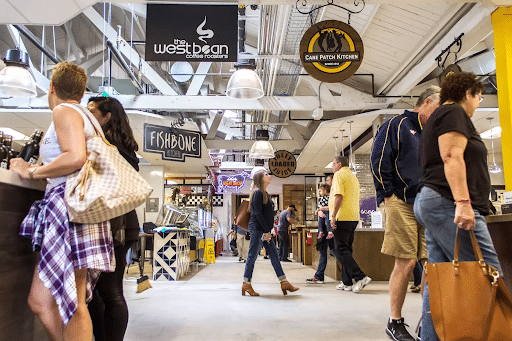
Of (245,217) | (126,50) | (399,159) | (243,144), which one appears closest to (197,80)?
(126,50)

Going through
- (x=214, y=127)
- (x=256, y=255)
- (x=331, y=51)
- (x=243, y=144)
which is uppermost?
(x=214, y=127)

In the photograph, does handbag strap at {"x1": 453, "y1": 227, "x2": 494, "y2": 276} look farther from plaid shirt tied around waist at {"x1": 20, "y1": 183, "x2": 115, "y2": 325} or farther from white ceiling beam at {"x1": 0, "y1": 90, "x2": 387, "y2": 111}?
white ceiling beam at {"x1": 0, "y1": 90, "x2": 387, "y2": 111}

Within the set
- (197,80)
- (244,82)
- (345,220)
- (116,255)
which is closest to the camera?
(116,255)

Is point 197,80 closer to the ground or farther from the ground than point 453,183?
farther from the ground

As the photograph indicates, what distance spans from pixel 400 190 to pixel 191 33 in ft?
8.54

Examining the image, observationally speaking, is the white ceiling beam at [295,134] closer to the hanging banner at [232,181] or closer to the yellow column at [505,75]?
the hanging banner at [232,181]

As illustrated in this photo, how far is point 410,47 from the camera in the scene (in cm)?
714

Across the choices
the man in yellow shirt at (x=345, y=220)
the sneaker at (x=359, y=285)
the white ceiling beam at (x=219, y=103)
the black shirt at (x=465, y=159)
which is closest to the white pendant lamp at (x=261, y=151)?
the white ceiling beam at (x=219, y=103)

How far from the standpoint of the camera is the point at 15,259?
1.89m

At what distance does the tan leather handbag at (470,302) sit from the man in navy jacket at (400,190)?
33.4 inches

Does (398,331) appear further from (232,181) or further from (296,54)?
(232,181)

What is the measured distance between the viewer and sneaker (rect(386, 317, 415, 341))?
262 centimetres

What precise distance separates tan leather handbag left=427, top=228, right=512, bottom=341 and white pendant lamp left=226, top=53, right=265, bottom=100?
13.7 feet

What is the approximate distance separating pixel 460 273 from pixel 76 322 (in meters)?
1.53
